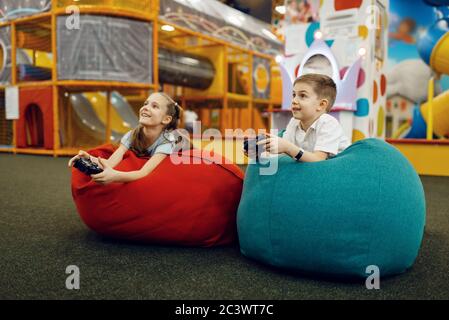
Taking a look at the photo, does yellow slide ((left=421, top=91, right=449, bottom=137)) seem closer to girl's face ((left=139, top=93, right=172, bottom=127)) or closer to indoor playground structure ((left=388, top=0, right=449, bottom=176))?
indoor playground structure ((left=388, top=0, right=449, bottom=176))

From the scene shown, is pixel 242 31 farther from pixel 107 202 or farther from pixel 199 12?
pixel 107 202

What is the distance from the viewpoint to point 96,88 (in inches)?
236

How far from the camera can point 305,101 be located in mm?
1518

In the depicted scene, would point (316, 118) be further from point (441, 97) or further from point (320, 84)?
point (441, 97)

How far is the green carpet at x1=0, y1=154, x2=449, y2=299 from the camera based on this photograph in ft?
3.83

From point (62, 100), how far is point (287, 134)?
17.0 ft

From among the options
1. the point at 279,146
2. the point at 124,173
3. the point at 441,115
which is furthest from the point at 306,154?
the point at 441,115

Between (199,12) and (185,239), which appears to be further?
(199,12)

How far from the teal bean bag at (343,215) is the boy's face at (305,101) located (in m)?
0.26

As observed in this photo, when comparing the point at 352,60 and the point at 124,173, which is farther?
the point at 352,60

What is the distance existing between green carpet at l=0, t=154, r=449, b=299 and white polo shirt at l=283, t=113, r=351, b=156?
469mm

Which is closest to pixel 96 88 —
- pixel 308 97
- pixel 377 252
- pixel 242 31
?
pixel 242 31

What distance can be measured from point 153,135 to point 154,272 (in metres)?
0.69

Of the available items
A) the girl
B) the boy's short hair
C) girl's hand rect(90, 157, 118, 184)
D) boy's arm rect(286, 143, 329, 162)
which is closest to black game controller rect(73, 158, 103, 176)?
girl's hand rect(90, 157, 118, 184)
